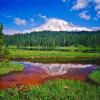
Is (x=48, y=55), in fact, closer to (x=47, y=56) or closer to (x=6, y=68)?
(x=47, y=56)

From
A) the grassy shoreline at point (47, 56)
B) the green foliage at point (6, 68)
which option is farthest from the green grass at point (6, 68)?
the grassy shoreline at point (47, 56)

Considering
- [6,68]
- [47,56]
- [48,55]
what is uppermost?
[48,55]

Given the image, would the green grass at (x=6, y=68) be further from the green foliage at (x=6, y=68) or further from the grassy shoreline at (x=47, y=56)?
the grassy shoreline at (x=47, y=56)

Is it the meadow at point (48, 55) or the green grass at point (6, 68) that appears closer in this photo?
the green grass at point (6, 68)

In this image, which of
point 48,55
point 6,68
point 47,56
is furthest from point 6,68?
point 47,56

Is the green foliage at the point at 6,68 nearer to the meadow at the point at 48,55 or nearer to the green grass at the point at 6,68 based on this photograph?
the green grass at the point at 6,68

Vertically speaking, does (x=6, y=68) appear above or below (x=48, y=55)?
below

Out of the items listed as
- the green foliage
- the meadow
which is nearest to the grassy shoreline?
the meadow

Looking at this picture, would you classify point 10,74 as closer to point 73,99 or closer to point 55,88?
point 55,88

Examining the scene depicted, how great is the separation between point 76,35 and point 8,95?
5430 mm

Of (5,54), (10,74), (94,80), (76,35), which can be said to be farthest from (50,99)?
(5,54)

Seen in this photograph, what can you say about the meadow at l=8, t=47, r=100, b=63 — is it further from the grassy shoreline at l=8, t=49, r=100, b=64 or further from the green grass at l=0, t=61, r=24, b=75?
the green grass at l=0, t=61, r=24, b=75

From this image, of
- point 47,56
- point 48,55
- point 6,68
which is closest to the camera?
point 6,68

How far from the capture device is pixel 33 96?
898 centimetres
